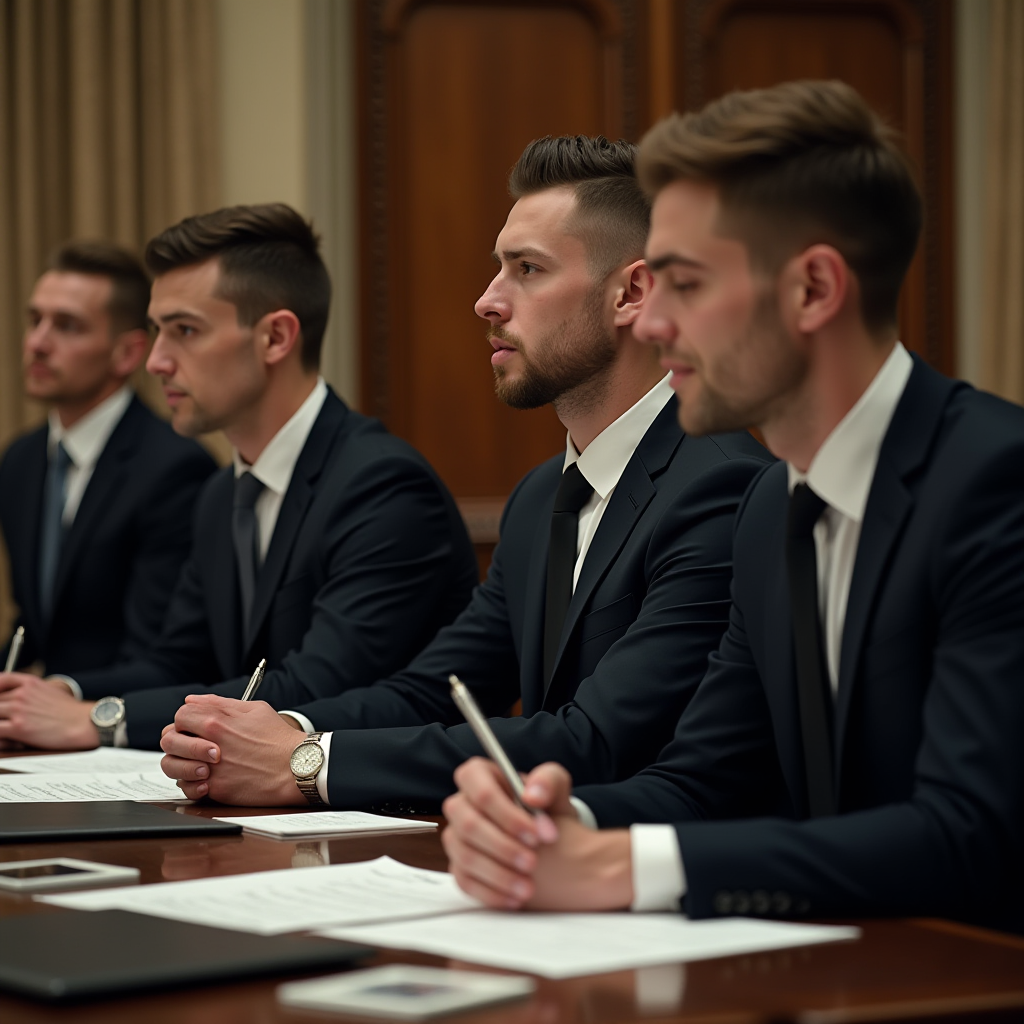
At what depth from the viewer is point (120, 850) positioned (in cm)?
169

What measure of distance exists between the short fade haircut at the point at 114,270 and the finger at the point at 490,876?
132 inches

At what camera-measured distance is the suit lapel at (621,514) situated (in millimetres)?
2236

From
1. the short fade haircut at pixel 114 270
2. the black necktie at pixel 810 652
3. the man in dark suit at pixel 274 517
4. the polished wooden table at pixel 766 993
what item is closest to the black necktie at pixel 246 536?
the man in dark suit at pixel 274 517

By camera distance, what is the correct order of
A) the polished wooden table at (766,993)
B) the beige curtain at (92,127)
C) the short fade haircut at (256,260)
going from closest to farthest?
the polished wooden table at (766,993) < the short fade haircut at (256,260) < the beige curtain at (92,127)

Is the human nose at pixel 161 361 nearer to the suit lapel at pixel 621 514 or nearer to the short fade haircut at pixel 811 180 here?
the suit lapel at pixel 621 514

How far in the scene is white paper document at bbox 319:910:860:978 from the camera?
46.2 inches

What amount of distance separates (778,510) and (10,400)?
3.93m

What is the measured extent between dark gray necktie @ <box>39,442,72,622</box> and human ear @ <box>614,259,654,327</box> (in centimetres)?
210

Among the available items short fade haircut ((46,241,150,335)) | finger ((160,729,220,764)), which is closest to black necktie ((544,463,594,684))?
finger ((160,729,220,764))

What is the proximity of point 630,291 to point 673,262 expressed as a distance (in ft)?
2.73

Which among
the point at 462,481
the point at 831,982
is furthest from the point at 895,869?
the point at 462,481

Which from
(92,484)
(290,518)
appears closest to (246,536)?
(290,518)

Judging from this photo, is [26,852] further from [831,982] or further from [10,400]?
[10,400]

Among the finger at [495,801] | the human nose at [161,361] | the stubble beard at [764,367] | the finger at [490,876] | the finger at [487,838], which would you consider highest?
the human nose at [161,361]
